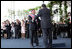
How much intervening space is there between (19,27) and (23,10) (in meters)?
4.96

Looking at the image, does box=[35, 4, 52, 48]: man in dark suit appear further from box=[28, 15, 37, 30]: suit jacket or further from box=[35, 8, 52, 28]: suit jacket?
box=[28, 15, 37, 30]: suit jacket

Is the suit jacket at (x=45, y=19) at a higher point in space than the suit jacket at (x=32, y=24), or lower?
higher

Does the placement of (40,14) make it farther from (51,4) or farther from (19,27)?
(19,27)

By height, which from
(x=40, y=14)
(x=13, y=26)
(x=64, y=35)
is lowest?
(x=64, y=35)

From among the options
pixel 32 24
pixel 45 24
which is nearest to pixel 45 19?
pixel 45 24

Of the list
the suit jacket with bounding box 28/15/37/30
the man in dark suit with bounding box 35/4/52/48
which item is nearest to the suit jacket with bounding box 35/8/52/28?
the man in dark suit with bounding box 35/4/52/48

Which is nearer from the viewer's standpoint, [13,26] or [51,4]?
[51,4]

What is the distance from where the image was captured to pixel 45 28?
16.4 feet

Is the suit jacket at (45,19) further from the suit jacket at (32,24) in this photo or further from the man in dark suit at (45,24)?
the suit jacket at (32,24)

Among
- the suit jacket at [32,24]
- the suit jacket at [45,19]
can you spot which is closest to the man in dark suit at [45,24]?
the suit jacket at [45,19]

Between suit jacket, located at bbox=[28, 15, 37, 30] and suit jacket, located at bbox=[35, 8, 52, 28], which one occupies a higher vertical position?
suit jacket, located at bbox=[35, 8, 52, 28]

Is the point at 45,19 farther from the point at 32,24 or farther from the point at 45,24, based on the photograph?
the point at 32,24

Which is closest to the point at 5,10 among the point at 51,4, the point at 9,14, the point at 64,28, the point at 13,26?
the point at 9,14

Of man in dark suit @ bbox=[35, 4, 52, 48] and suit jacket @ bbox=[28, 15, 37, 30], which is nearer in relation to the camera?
man in dark suit @ bbox=[35, 4, 52, 48]
